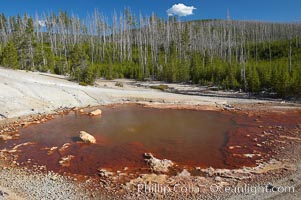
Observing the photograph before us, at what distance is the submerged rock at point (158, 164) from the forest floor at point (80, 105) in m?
2.19

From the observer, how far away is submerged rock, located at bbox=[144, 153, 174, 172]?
16.0 m

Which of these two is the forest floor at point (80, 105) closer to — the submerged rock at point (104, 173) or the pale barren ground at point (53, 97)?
the pale barren ground at point (53, 97)

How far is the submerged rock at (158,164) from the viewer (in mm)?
16031

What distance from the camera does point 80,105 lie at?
1420 inches

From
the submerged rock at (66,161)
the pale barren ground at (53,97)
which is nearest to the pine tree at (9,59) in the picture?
the pale barren ground at (53,97)

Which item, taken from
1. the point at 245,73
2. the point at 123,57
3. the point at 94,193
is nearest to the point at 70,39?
the point at 123,57

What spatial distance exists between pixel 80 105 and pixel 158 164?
2172 centimetres

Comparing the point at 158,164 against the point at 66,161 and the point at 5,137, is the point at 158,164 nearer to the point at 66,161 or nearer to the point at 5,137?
the point at 66,161

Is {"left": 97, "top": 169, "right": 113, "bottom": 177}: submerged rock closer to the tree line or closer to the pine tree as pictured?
the tree line

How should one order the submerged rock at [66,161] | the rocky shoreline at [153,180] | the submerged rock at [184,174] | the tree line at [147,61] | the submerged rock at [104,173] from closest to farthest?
1. the rocky shoreline at [153,180]
2. the submerged rock at [184,174]
3. the submerged rock at [104,173]
4. the submerged rock at [66,161]
5. the tree line at [147,61]

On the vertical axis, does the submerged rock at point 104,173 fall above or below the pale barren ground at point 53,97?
below

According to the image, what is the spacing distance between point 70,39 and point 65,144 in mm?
84860

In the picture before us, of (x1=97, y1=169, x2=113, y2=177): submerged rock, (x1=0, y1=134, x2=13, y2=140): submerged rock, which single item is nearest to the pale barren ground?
(x1=0, y1=134, x2=13, y2=140): submerged rock

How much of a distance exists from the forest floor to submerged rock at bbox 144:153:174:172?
219cm
